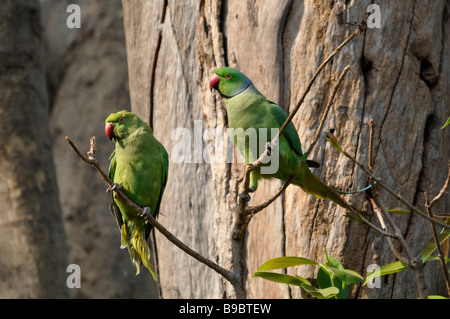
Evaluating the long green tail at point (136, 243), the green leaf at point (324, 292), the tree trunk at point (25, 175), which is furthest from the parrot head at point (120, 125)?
the tree trunk at point (25, 175)

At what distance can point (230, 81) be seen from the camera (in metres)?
2.22

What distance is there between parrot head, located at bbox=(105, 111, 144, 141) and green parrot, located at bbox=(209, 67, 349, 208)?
1.32 feet

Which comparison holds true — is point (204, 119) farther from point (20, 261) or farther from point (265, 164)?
point (20, 261)

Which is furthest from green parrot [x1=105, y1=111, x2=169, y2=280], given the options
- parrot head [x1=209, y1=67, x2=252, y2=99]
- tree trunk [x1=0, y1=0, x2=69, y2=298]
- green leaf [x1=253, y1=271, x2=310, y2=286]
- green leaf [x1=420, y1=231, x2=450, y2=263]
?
tree trunk [x1=0, y1=0, x2=69, y2=298]

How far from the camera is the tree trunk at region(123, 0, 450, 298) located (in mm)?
2529

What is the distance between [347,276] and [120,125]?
1131mm

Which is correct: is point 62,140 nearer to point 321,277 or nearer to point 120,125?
point 120,125

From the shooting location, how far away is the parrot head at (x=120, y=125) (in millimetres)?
2295

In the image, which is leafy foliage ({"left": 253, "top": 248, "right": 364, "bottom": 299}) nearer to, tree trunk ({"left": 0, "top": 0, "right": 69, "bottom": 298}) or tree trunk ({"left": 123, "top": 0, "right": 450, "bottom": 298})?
tree trunk ({"left": 123, "top": 0, "right": 450, "bottom": 298})

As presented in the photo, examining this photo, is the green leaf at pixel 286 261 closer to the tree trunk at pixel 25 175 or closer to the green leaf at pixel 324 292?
the green leaf at pixel 324 292

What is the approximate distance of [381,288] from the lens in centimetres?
257

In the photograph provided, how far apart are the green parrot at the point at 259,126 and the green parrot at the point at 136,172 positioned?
1.26 feet

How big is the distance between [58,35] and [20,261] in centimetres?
399
